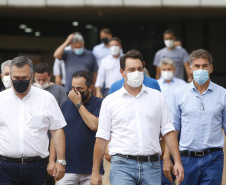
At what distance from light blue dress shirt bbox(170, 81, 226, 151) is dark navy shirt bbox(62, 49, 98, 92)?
4853 millimetres

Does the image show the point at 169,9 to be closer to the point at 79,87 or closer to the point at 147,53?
the point at 147,53

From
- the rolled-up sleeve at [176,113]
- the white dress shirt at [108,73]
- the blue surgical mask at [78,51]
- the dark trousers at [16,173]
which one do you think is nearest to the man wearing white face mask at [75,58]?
the blue surgical mask at [78,51]

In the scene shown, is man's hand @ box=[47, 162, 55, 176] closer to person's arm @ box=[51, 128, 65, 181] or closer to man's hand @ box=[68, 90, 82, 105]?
person's arm @ box=[51, 128, 65, 181]

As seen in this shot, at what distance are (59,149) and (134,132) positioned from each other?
1013 millimetres

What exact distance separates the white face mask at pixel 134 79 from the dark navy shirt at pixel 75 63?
5527 mm

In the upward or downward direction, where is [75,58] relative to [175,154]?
upward

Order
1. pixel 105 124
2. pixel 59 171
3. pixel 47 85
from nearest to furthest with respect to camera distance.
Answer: pixel 105 124 < pixel 59 171 < pixel 47 85

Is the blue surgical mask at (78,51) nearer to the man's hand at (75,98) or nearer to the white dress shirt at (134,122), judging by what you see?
the man's hand at (75,98)

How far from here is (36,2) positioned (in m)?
16.4

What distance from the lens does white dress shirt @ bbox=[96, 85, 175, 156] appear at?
5.36 metres

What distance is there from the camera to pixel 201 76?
21.1 feet

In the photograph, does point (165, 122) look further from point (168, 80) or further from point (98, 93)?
point (98, 93)

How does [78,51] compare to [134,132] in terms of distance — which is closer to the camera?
[134,132]

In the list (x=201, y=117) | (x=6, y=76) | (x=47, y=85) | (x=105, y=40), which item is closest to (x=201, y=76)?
(x=201, y=117)
